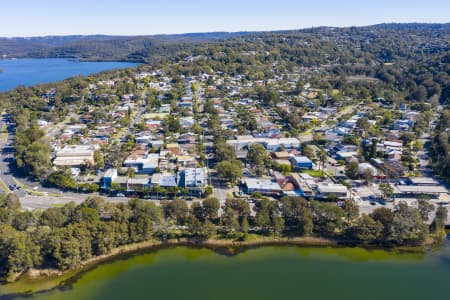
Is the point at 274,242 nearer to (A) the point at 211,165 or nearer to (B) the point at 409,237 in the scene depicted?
(B) the point at 409,237

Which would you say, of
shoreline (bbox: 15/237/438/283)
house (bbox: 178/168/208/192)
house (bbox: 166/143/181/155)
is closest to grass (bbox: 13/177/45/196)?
shoreline (bbox: 15/237/438/283)

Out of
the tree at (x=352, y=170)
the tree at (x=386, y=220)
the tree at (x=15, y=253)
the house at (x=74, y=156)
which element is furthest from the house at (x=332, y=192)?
the house at (x=74, y=156)

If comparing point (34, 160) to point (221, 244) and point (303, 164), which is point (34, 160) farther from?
point (303, 164)

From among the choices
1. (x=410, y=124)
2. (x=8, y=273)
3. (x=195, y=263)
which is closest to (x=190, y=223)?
(x=195, y=263)

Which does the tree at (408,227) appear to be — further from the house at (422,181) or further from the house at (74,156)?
the house at (74,156)

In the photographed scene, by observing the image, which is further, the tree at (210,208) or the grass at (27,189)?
the grass at (27,189)

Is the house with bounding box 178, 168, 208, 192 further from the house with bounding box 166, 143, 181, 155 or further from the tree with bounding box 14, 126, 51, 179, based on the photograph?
the tree with bounding box 14, 126, 51, 179

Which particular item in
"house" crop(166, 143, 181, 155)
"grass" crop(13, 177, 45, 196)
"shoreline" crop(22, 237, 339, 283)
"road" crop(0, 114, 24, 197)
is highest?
"house" crop(166, 143, 181, 155)

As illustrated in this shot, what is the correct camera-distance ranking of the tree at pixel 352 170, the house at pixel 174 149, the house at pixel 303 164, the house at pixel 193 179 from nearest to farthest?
the house at pixel 193 179, the tree at pixel 352 170, the house at pixel 303 164, the house at pixel 174 149
